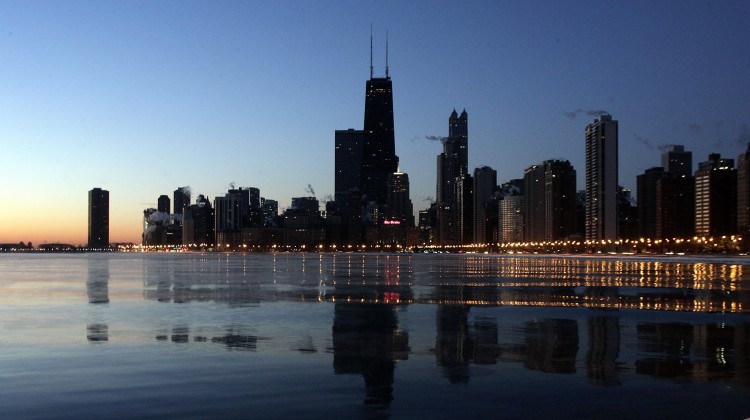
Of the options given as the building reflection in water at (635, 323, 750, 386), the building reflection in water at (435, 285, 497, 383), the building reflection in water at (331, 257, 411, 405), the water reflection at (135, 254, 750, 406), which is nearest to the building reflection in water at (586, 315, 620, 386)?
the water reflection at (135, 254, 750, 406)

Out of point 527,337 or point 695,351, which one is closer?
point 695,351

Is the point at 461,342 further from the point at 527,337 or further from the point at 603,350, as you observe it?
the point at 603,350

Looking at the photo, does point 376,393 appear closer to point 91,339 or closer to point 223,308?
point 91,339

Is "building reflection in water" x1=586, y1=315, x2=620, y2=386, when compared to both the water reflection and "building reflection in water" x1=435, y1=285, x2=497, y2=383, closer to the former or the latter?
the water reflection

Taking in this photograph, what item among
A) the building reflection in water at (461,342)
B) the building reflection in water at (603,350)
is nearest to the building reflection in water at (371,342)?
the building reflection in water at (461,342)

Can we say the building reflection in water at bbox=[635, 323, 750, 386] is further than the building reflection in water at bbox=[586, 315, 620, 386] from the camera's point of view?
Yes

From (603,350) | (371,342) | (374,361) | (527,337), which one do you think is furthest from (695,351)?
(371,342)

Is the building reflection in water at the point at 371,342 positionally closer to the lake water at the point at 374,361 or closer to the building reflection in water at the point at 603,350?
the lake water at the point at 374,361

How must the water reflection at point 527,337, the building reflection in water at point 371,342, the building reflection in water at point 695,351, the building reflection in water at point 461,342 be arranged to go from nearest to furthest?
the building reflection in water at point 371,342
the building reflection in water at point 695,351
the water reflection at point 527,337
the building reflection in water at point 461,342

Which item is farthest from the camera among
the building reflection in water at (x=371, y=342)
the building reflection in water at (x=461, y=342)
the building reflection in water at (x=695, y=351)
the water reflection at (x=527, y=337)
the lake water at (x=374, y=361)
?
the building reflection in water at (x=461, y=342)

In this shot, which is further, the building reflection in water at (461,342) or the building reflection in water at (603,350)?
the building reflection in water at (461,342)

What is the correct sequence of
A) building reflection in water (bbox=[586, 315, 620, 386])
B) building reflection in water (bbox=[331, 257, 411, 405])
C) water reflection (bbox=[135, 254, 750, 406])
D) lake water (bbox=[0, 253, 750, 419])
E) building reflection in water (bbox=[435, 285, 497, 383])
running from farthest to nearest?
building reflection in water (bbox=[435, 285, 497, 383])
water reflection (bbox=[135, 254, 750, 406])
building reflection in water (bbox=[586, 315, 620, 386])
building reflection in water (bbox=[331, 257, 411, 405])
lake water (bbox=[0, 253, 750, 419])

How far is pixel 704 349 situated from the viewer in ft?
67.2

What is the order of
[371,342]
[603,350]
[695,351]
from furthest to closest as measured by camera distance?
[371,342] → [603,350] → [695,351]
